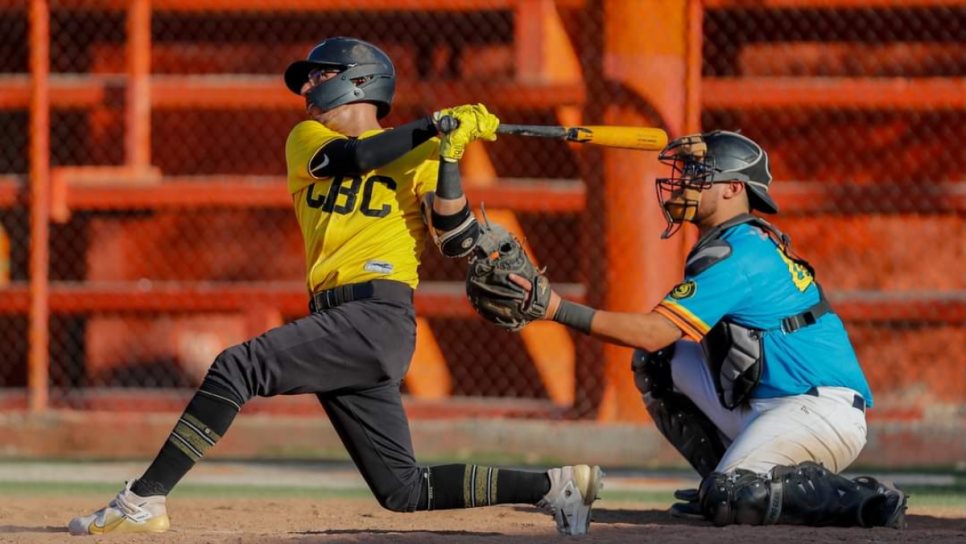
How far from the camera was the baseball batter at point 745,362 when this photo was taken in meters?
5.68

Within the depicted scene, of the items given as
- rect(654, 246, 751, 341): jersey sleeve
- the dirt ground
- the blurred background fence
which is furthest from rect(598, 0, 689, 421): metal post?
rect(654, 246, 751, 341): jersey sleeve

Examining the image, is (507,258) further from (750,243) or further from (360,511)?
(360,511)

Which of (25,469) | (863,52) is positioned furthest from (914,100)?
(25,469)

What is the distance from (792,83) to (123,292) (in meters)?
3.88

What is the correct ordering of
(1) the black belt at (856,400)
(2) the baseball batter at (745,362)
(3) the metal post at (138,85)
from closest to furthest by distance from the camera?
(2) the baseball batter at (745,362) < (1) the black belt at (856,400) < (3) the metal post at (138,85)

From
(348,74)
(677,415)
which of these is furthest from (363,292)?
(677,415)

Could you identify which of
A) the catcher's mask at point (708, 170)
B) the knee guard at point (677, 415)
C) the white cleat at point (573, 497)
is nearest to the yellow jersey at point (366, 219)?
the white cleat at point (573, 497)

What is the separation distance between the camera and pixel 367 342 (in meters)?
5.41

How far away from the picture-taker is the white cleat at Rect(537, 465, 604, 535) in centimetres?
540

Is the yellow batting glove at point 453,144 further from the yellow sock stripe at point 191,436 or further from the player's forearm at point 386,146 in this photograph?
the yellow sock stripe at point 191,436

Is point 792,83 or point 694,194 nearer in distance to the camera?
point 694,194

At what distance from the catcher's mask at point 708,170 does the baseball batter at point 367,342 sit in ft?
3.06

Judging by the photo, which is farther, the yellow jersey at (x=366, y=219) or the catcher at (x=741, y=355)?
the catcher at (x=741, y=355)

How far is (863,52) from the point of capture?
9.84m
